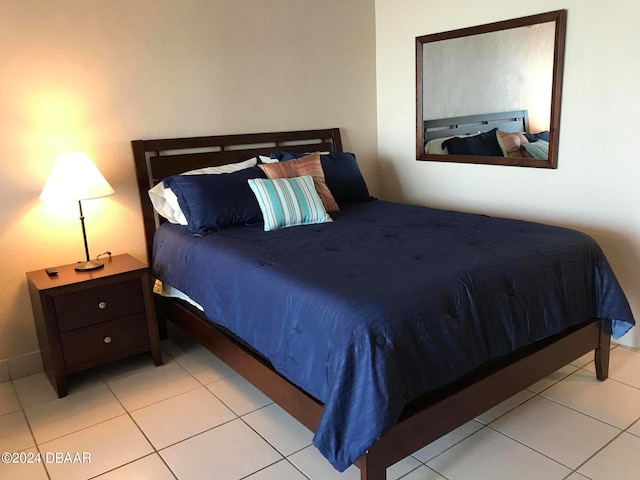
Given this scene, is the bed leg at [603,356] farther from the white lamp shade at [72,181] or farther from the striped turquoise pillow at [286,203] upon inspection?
the white lamp shade at [72,181]

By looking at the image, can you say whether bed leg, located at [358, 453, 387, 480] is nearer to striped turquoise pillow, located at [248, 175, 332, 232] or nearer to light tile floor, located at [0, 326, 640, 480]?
light tile floor, located at [0, 326, 640, 480]

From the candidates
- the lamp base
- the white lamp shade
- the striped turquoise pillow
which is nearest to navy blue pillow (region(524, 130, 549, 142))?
the striped turquoise pillow

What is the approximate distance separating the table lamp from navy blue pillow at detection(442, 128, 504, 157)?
2.25 meters

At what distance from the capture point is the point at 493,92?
3.30m

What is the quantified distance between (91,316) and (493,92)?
2.69 m

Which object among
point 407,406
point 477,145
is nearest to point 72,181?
point 407,406

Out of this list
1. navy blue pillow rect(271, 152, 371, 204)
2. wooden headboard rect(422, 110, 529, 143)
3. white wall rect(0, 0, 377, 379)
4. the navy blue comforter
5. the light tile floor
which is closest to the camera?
the navy blue comforter

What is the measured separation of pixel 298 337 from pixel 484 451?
896 millimetres

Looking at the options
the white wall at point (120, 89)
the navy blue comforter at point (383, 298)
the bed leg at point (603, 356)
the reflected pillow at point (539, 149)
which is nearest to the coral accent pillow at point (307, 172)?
the navy blue comforter at point (383, 298)

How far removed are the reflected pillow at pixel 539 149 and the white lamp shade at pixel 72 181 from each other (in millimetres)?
2444

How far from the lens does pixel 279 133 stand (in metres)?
3.62

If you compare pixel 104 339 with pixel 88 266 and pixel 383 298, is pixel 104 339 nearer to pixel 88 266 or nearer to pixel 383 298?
pixel 88 266

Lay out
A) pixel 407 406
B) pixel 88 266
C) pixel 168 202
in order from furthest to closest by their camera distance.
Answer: pixel 168 202, pixel 88 266, pixel 407 406

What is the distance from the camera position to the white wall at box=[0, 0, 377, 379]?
2.72m
